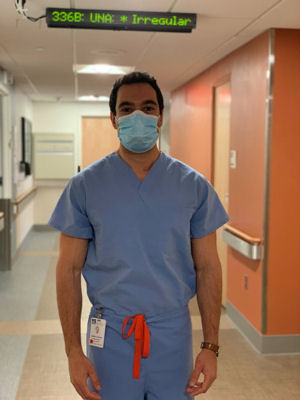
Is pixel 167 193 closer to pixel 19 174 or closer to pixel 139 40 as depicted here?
pixel 139 40

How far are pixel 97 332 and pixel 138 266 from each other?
0.75ft

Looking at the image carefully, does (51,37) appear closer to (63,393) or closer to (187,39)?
(187,39)

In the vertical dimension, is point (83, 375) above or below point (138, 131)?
below

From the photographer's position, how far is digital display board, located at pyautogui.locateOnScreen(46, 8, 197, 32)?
2922 mm

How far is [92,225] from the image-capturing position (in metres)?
1.49

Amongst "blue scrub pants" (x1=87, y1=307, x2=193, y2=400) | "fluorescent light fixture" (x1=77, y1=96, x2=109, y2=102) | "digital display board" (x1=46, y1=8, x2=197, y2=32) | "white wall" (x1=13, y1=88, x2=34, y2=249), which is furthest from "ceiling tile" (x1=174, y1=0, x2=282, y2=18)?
"fluorescent light fixture" (x1=77, y1=96, x2=109, y2=102)

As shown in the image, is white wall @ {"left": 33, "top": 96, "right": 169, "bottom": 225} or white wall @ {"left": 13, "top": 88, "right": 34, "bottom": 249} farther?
white wall @ {"left": 33, "top": 96, "right": 169, "bottom": 225}

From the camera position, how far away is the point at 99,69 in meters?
5.21

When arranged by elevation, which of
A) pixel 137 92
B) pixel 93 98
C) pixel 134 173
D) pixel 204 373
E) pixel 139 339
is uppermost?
pixel 93 98

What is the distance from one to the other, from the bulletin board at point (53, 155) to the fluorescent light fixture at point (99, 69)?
3.41 m

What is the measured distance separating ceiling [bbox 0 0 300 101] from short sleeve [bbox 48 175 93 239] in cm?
169

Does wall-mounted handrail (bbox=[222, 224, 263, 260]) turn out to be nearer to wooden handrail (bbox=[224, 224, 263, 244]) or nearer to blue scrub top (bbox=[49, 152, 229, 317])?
wooden handrail (bbox=[224, 224, 263, 244])

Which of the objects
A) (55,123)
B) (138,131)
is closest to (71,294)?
(138,131)

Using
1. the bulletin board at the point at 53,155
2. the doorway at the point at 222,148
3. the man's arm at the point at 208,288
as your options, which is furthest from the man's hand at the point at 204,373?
the bulletin board at the point at 53,155
